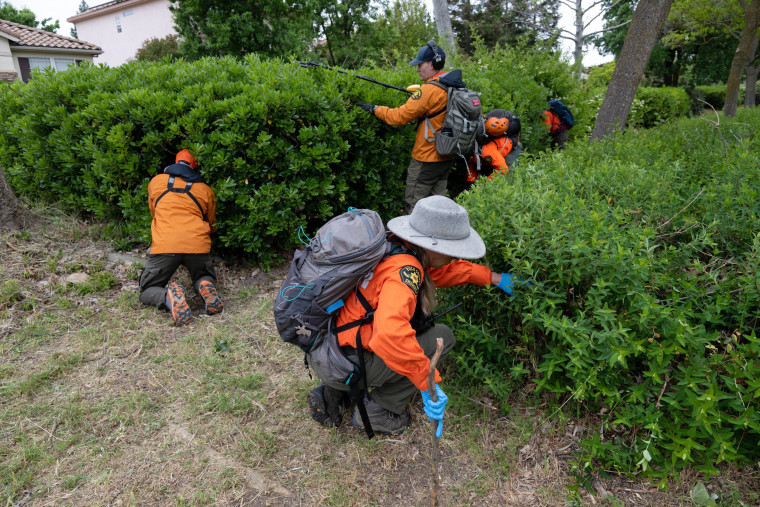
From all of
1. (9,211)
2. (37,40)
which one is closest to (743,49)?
(9,211)

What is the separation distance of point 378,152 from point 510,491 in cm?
394

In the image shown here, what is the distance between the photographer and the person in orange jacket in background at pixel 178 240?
13.7 feet

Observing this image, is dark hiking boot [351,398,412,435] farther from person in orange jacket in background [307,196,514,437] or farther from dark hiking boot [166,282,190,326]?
dark hiking boot [166,282,190,326]

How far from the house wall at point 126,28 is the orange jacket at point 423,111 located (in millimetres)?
32206

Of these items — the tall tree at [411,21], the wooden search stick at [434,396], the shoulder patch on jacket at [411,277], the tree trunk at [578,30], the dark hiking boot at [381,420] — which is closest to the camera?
the wooden search stick at [434,396]

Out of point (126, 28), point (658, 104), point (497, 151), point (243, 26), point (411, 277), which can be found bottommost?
point (411, 277)

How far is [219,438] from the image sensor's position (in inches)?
113

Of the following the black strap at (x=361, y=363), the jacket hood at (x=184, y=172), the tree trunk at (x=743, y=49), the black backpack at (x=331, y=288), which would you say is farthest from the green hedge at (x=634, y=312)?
the tree trunk at (x=743, y=49)

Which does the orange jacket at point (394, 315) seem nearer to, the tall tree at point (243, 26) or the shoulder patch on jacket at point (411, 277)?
the shoulder patch on jacket at point (411, 277)

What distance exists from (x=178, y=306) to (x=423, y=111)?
3.20 metres

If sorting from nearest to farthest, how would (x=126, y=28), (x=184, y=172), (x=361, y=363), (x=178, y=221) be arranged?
(x=361, y=363) → (x=178, y=221) → (x=184, y=172) → (x=126, y=28)

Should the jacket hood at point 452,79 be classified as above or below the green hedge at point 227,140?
above

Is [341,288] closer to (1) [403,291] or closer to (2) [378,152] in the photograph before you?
(1) [403,291]

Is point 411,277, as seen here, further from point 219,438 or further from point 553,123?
point 553,123
